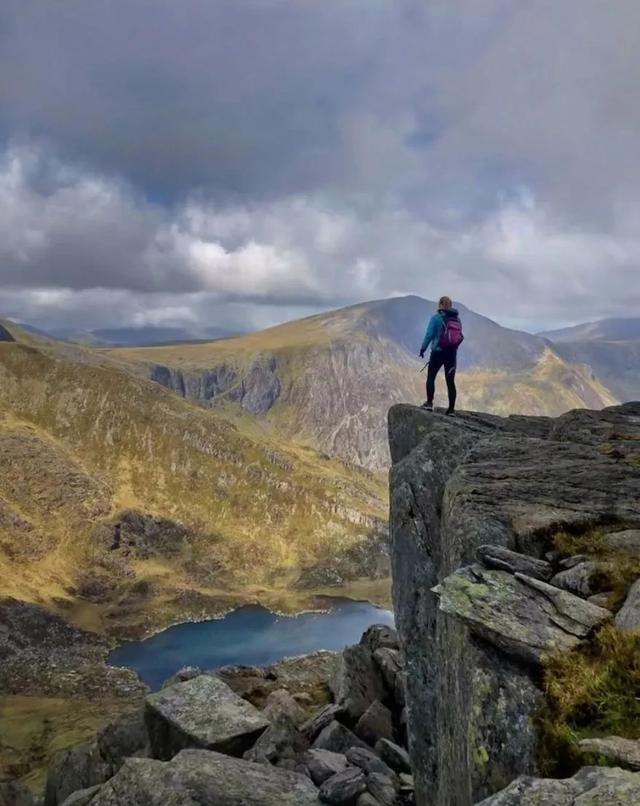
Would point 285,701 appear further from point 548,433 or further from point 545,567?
point 545,567

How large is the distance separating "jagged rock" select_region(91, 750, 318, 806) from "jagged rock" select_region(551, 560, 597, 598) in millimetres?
12481

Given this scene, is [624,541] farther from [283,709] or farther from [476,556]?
[283,709]

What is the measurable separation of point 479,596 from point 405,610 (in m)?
14.1

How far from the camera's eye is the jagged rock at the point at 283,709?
38438 mm

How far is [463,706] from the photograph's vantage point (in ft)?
48.7

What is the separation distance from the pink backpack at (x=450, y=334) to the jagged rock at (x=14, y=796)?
7051cm

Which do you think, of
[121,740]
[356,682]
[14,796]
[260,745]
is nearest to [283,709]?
[356,682]

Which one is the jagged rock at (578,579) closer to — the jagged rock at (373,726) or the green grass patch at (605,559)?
the green grass patch at (605,559)

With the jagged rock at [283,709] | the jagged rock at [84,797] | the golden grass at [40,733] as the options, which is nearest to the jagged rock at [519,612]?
the jagged rock at [84,797]

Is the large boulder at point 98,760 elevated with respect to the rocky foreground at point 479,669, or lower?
lower

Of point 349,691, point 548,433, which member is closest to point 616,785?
point 548,433

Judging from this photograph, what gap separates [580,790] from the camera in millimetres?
9789

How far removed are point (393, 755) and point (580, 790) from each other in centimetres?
2395

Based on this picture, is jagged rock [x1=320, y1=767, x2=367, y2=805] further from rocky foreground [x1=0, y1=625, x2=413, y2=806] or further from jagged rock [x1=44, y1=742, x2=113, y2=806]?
jagged rock [x1=44, y1=742, x2=113, y2=806]
